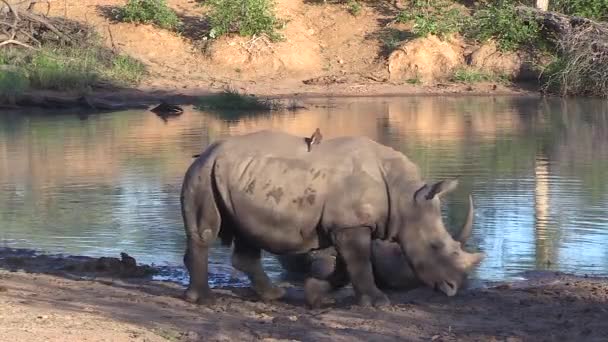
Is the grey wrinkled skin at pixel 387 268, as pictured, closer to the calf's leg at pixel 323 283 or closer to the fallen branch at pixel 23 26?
the calf's leg at pixel 323 283

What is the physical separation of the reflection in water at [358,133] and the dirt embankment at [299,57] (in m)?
4.10

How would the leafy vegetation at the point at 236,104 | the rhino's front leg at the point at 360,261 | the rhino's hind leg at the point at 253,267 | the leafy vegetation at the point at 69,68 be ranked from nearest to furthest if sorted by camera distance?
the rhino's front leg at the point at 360,261
the rhino's hind leg at the point at 253,267
the leafy vegetation at the point at 236,104
the leafy vegetation at the point at 69,68

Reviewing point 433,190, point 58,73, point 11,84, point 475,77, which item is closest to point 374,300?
point 433,190

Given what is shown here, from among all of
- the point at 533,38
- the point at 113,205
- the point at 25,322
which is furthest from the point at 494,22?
the point at 25,322

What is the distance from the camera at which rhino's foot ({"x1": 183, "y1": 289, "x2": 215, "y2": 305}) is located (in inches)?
341

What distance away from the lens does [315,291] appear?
28.6 ft

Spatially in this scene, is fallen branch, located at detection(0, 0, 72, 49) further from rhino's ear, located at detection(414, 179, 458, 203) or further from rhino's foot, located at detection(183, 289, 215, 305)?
rhino's ear, located at detection(414, 179, 458, 203)

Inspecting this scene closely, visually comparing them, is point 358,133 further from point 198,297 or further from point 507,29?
point 507,29

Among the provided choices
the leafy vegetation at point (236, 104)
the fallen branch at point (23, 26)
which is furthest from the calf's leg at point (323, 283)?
the fallen branch at point (23, 26)

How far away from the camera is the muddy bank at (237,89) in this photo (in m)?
27.9

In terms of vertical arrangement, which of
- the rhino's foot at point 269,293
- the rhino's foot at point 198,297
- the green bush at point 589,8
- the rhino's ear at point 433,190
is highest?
the green bush at point 589,8

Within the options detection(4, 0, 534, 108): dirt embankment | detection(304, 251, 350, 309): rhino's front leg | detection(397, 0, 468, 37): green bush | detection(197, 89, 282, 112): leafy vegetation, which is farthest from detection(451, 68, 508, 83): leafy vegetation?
detection(304, 251, 350, 309): rhino's front leg

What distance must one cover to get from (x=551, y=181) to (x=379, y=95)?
17268 mm

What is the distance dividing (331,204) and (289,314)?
32.5 inches
